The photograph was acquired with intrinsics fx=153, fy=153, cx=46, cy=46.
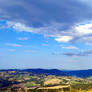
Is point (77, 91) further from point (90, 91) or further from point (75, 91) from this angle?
point (90, 91)

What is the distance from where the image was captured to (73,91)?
22078 mm

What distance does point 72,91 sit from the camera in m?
22.2

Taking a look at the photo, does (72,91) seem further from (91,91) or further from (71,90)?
(91,91)

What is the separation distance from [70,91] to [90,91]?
9.70 ft

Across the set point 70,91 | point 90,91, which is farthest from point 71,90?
point 90,91

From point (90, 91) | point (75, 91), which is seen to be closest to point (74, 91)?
point (75, 91)

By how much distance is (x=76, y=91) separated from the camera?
2183 cm

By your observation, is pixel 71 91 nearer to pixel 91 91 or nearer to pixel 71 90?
pixel 71 90

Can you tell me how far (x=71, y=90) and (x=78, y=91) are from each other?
3.72ft

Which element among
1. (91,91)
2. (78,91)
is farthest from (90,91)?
(78,91)

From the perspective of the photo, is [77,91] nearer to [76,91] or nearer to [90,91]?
[76,91]

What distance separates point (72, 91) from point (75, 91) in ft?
1.63

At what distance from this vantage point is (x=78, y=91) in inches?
854

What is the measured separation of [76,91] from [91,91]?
2.35 metres
